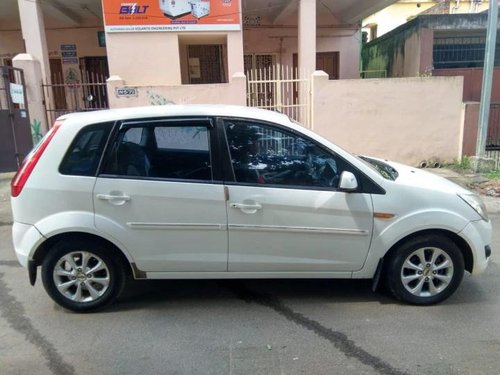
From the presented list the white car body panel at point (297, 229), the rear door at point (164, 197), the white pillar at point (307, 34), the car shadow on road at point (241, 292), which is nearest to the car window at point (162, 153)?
the rear door at point (164, 197)

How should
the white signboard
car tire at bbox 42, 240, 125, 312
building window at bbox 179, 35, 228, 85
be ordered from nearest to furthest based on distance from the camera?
car tire at bbox 42, 240, 125, 312
the white signboard
building window at bbox 179, 35, 228, 85

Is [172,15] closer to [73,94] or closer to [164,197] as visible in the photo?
[73,94]

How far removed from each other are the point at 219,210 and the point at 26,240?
159cm

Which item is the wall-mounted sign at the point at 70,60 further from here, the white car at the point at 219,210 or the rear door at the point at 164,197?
the rear door at the point at 164,197

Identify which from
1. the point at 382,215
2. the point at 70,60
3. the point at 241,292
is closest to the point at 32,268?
the point at 241,292

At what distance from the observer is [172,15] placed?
10812 millimetres

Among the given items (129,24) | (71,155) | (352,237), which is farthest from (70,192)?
(129,24)

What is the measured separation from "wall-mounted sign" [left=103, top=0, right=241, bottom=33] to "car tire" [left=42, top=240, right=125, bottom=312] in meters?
8.55

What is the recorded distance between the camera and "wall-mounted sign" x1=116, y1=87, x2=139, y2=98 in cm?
982

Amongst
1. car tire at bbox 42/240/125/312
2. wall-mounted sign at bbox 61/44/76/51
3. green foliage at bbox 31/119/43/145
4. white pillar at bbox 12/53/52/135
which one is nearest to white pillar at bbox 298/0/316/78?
white pillar at bbox 12/53/52/135

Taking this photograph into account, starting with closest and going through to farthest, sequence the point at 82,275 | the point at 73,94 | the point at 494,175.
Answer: the point at 82,275
the point at 494,175
the point at 73,94

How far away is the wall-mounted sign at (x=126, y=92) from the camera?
982cm

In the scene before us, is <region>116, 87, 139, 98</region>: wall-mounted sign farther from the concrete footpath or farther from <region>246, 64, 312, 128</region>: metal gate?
the concrete footpath

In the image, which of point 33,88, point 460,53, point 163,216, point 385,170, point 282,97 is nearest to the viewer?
point 163,216
